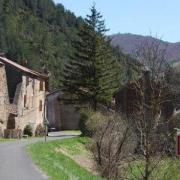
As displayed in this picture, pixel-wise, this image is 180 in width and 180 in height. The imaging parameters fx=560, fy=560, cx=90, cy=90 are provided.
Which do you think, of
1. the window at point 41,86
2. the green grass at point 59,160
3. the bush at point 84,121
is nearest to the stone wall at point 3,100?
the bush at point 84,121

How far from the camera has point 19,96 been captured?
67.6 metres

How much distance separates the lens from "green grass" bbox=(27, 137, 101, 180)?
23550mm

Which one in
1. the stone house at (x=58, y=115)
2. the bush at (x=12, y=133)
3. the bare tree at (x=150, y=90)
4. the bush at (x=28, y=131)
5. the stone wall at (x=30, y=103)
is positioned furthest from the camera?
the stone house at (x=58, y=115)

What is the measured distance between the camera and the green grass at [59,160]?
2355cm

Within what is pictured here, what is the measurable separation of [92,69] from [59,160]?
37.8m

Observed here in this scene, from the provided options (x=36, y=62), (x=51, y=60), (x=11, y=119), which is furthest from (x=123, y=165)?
(x=51, y=60)

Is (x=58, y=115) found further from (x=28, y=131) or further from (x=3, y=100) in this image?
(x=3, y=100)

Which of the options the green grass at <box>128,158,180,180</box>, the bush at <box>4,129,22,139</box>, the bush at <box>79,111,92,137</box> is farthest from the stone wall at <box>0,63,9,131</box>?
the green grass at <box>128,158,180,180</box>

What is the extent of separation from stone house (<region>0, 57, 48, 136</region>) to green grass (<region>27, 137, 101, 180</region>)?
36.8ft

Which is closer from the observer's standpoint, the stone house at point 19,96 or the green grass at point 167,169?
the green grass at point 167,169

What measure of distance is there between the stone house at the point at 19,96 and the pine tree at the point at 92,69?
492cm

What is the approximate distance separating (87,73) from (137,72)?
47.9 meters

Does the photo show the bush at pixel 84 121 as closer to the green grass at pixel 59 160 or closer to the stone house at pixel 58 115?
the green grass at pixel 59 160

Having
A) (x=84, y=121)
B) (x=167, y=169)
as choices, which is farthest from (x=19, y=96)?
(x=167, y=169)
